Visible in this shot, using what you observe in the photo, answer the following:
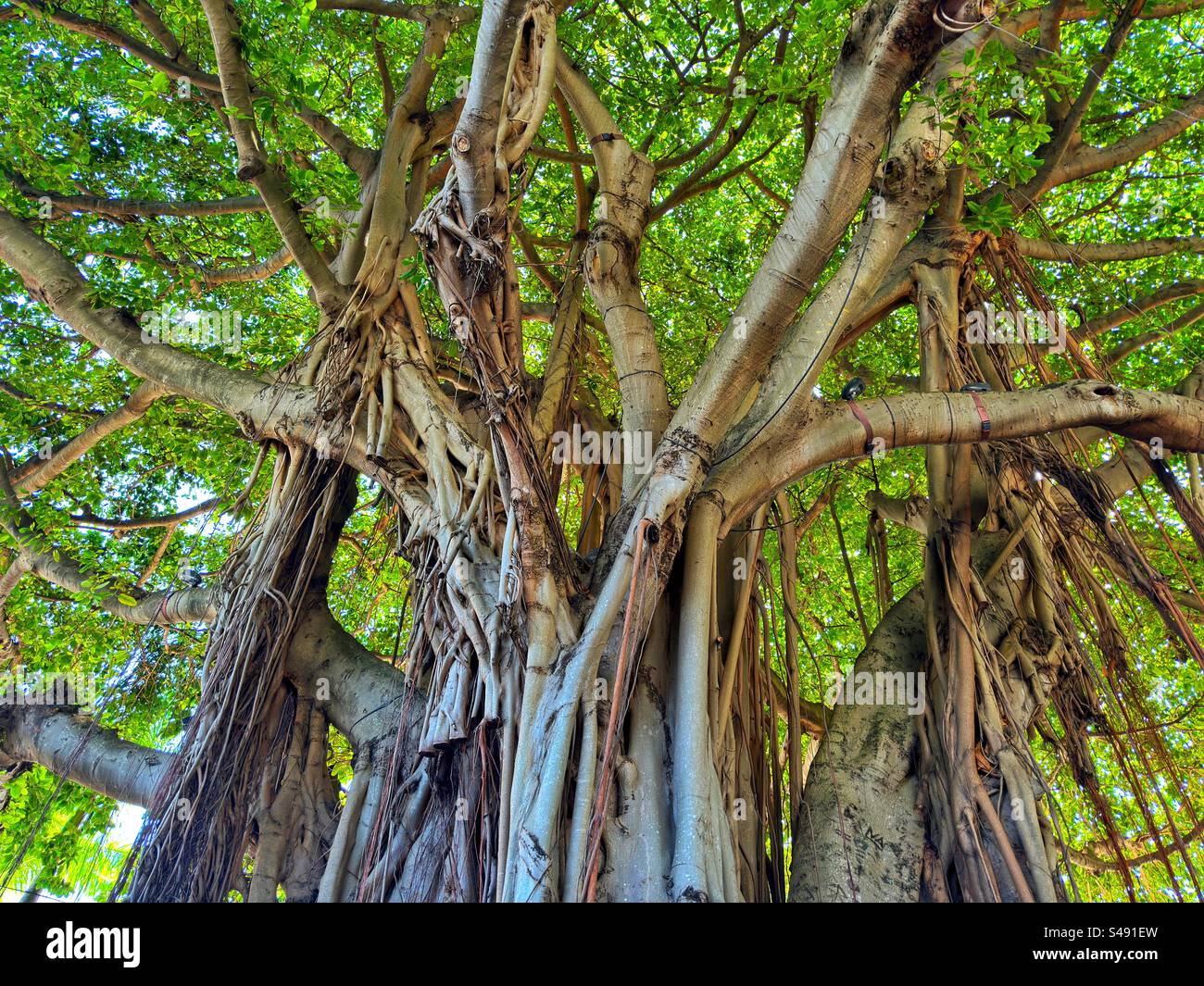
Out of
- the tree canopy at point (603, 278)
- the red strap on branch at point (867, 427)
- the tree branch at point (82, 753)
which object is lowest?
the tree branch at point (82, 753)

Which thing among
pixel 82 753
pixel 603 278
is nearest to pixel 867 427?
pixel 603 278

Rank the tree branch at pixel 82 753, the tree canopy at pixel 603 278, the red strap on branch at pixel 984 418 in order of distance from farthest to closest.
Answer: the tree branch at pixel 82 753
the tree canopy at pixel 603 278
the red strap on branch at pixel 984 418

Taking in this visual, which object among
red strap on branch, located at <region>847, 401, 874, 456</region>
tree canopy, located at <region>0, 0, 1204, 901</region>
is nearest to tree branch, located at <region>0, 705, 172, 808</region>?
tree canopy, located at <region>0, 0, 1204, 901</region>

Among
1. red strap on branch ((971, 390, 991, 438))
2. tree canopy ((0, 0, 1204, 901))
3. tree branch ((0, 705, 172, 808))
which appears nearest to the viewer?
red strap on branch ((971, 390, 991, 438))

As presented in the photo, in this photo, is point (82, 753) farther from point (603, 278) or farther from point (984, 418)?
point (984, 418)

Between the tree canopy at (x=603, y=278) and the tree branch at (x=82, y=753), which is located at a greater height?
the tree canopy at (x=603, y=278)

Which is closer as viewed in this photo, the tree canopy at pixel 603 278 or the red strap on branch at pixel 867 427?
the red strap on branch at pixel 867 427

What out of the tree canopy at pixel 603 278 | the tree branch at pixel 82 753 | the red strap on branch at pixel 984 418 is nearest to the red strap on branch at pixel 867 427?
the tree canopy at pixel 603 278

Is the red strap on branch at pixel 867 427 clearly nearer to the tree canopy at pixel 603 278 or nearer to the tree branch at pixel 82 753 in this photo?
the tree canopy at pixel 603 278

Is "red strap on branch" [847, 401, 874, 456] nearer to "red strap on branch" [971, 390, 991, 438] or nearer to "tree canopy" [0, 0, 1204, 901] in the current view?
"tree canopy" [0, 0, 1204, 901]

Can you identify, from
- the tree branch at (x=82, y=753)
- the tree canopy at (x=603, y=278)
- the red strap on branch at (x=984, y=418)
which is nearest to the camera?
the red strap on branch at (x=984, y=418)

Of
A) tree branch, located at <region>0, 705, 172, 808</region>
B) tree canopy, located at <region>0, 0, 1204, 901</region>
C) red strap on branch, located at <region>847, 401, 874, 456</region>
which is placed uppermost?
tree canopy, located at <region>0, 0, 1204, 901</region>
